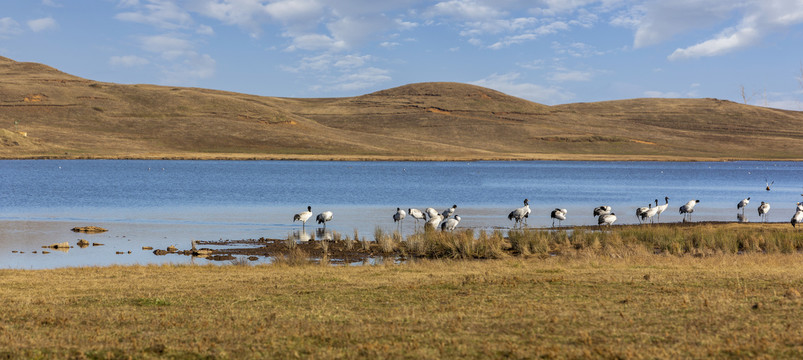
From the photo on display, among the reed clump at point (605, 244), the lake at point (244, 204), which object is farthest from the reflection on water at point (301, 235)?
the reed clump at point (605, 244)

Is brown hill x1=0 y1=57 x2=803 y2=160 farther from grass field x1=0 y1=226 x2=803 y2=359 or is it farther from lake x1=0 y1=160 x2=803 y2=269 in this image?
grass field x1=0 y1=226 x2=803 y2=359

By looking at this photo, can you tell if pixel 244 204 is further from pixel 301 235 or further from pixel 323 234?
pixel 301 235

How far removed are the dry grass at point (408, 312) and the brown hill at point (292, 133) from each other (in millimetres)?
103857

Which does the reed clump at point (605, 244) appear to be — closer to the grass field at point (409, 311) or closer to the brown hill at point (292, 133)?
the grass field at point (409, 311)

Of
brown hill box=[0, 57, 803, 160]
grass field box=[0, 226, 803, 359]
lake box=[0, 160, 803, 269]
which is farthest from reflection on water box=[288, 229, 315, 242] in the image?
brown hill box=[0, 57, 803, 160]

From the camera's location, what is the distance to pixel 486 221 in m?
37.5

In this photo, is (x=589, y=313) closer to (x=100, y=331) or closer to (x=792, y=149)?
(x=100, y=331)

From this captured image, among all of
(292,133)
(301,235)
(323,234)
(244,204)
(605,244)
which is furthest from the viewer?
(292,133)

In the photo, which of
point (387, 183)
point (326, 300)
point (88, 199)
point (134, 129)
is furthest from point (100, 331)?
point (134, 129)

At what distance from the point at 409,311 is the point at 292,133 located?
142 meters

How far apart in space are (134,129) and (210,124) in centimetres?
1411

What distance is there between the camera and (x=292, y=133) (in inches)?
5999

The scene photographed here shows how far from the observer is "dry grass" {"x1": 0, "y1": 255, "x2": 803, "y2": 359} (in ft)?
33.0

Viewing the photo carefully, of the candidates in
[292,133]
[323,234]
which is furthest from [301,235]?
[292,133]
